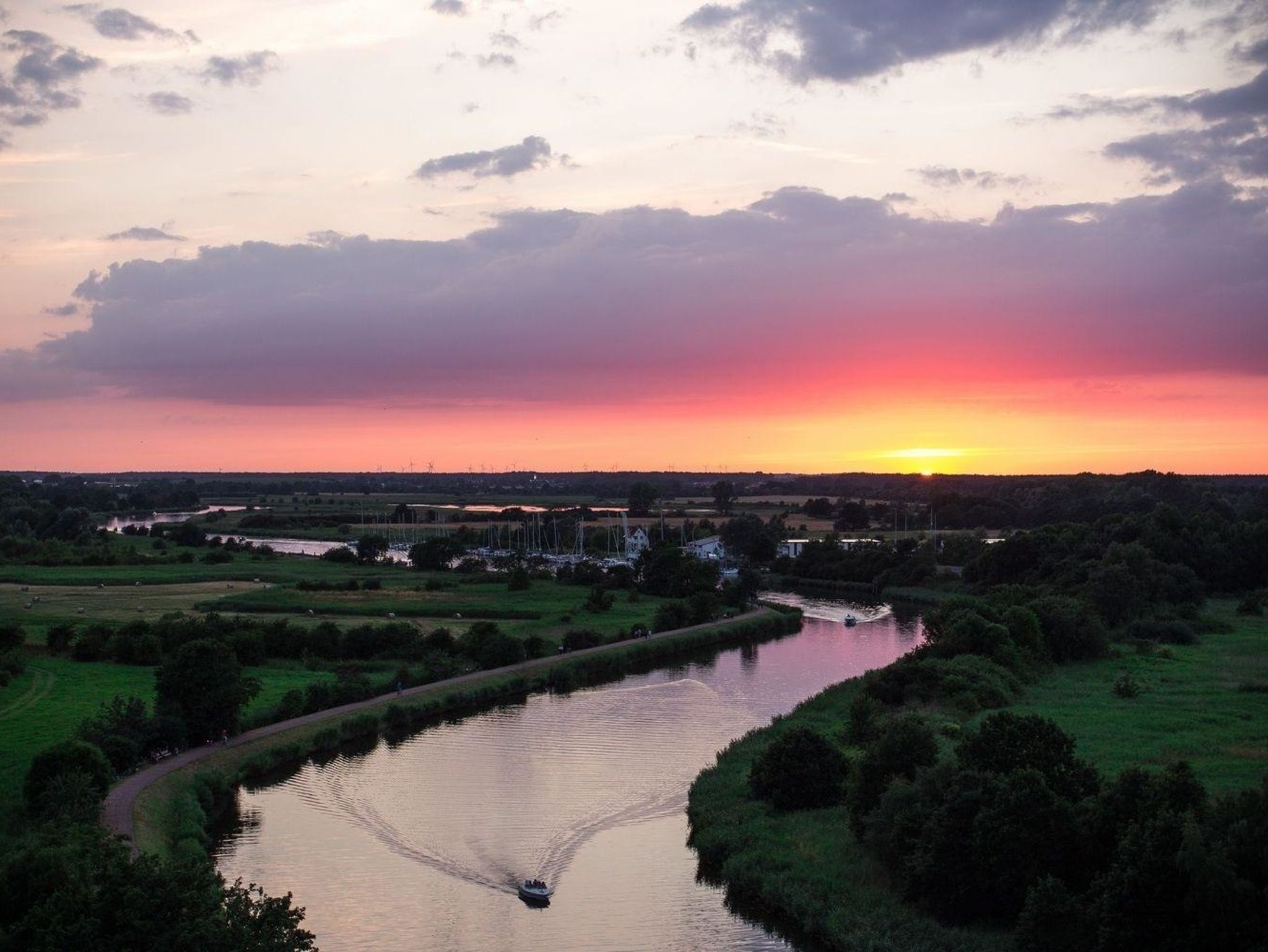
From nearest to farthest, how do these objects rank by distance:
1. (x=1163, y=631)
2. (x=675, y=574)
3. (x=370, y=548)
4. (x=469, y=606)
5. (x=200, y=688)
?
1. (x=200, y=688)
2. (x=1163, y=631)
3. (x=469, y=606)
4. (x=675, y=574)
5. (x=370, y=548)

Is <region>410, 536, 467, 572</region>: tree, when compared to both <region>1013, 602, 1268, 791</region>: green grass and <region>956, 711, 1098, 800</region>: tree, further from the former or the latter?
<region>956, 711, 1098, 800</region>: tree

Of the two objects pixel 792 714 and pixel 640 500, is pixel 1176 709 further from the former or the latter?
pixel 640 500

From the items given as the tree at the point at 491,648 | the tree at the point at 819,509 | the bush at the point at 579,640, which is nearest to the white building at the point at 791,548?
the tree at the point at 819,509

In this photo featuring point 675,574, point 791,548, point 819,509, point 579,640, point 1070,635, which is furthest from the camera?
point 819,509

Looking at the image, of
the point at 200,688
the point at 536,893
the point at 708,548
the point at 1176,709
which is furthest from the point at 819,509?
the point at 536,893

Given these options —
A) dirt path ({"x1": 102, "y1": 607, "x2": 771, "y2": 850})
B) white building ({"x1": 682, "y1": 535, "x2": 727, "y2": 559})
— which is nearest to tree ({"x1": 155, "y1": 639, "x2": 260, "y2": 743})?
dirt path ({"x1": 102, "y1": 607, "x2": 771, "y2": 850})

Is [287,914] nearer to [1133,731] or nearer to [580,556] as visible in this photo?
[1133,731]
